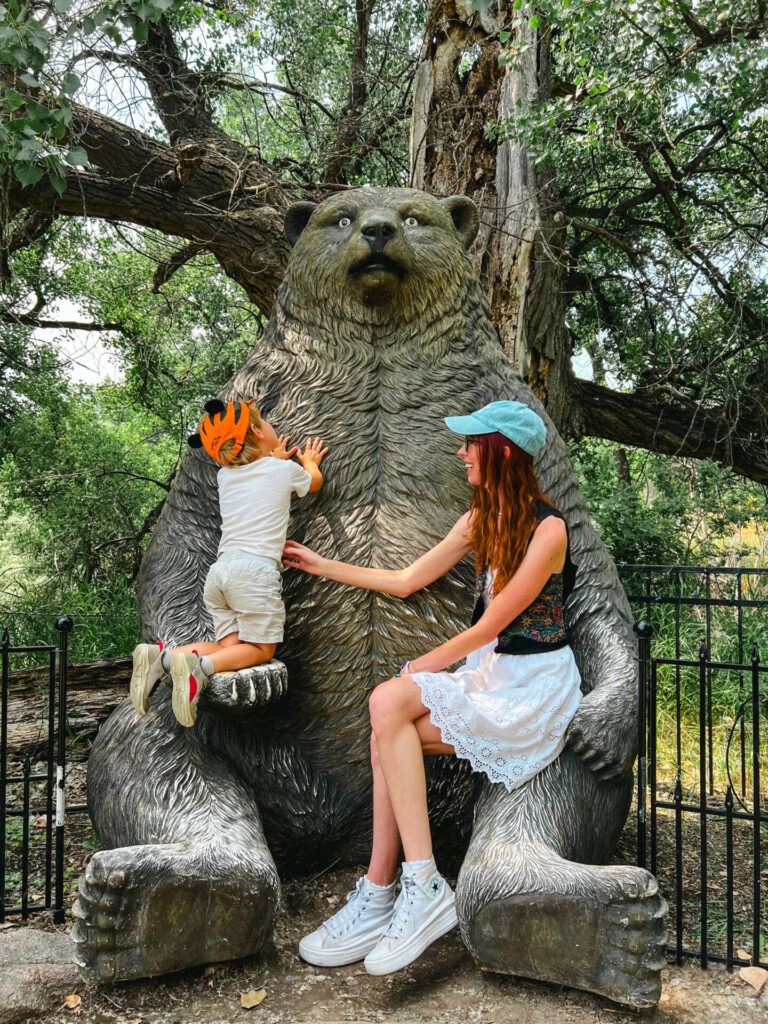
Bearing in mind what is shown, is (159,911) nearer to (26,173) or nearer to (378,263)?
(378,263)

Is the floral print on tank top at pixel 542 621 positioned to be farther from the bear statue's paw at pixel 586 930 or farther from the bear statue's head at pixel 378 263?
the bear statue's head at pixel 378 263

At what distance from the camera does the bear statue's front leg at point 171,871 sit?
2287mm

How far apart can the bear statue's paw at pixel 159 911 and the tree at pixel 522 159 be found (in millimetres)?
2307

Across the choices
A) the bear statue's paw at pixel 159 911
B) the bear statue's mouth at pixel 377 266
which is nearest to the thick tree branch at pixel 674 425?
the bear statue's mouth at pixel 377 266

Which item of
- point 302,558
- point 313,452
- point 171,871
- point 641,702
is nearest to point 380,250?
point 313,452

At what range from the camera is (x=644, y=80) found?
14.3 ft

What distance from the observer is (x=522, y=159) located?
5.00 m

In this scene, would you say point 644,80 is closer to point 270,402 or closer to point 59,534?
point 270,402

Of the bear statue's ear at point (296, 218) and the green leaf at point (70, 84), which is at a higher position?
the green leaf at point (70, 84)

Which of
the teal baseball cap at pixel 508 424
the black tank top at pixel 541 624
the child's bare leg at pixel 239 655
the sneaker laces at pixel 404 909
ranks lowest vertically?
the sneaker laces at pixel 404 909

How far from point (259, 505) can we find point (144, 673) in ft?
2.01

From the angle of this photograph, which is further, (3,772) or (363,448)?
(3,772)

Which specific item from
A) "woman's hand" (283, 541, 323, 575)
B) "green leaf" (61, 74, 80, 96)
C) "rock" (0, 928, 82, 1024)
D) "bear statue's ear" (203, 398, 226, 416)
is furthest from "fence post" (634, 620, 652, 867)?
"green leaf" (61, 74, 80, 96)

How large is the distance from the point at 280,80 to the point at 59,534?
4070 millimetres
